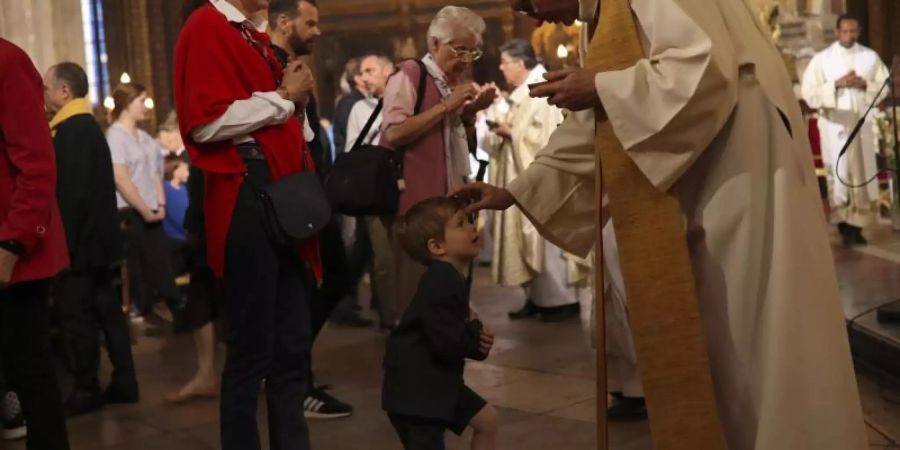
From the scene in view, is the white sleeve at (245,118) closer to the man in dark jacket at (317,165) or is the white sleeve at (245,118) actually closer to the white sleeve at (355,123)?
the man in dark jacket at (317,165)

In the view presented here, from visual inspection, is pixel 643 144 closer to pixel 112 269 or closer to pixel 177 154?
pixel 112 269

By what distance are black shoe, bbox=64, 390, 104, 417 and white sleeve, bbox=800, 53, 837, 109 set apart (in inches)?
323

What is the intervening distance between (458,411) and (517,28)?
16.3 metres

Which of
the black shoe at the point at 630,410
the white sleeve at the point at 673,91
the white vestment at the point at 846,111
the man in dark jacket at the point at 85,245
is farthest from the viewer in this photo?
the white vestment at the point at 846,111

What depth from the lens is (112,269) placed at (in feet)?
21.7

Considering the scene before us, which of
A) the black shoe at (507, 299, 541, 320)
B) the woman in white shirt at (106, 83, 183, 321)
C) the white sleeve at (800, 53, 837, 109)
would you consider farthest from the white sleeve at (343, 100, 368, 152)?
the white sleeve at (800, 53, 837, 109)

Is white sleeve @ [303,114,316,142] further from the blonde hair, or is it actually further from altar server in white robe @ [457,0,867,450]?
the blonde hair

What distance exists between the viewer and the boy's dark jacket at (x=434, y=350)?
4.04 metres

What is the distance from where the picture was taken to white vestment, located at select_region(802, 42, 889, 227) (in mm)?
A: 12031

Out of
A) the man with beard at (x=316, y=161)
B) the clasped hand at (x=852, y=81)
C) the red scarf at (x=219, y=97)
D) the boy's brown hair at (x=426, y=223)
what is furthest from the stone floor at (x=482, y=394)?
the clasped hand at (x=852, y=81)

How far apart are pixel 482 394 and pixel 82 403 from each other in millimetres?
2010

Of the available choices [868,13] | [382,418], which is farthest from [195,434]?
[868,13]

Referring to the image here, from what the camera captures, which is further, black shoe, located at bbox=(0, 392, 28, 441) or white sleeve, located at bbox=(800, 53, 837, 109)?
white sleeve, located at bbox=(800, 53, 837, 109)

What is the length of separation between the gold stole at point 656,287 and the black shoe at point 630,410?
7.79 feet
